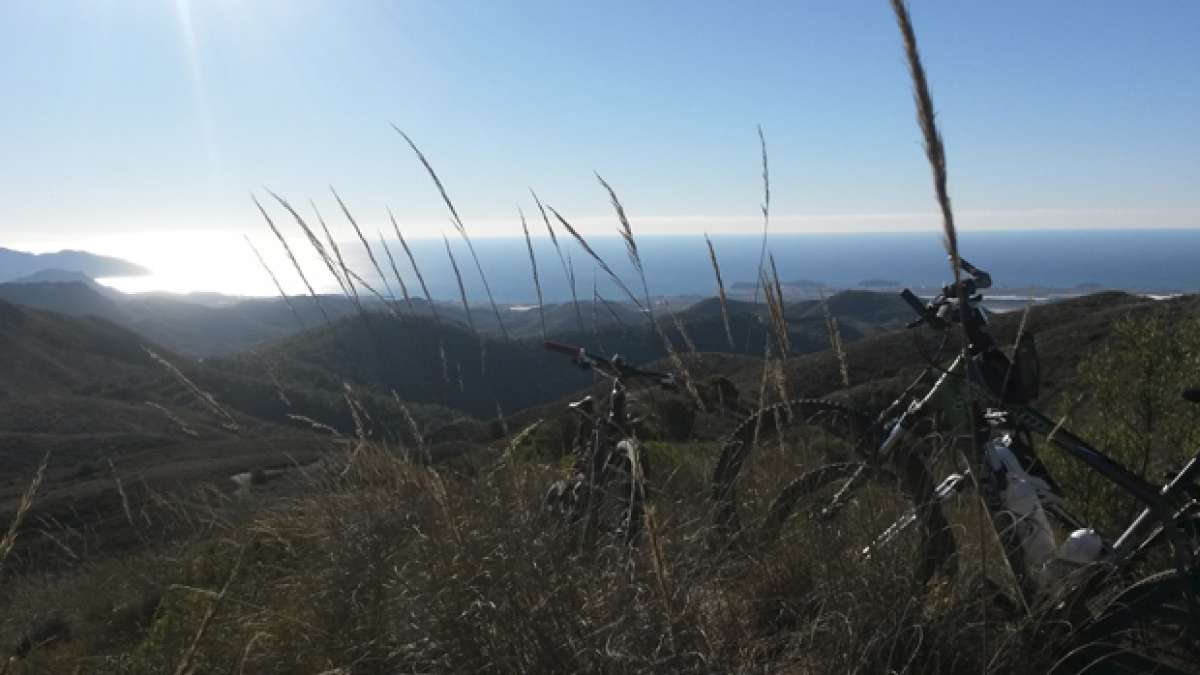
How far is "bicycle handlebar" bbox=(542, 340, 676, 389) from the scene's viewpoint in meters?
2.96

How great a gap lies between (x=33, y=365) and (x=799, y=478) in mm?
A: 85344

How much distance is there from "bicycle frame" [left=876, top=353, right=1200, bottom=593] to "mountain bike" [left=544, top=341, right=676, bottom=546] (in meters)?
0.78

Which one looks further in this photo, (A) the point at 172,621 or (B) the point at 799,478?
(A) the point at 172,621

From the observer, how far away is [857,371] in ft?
110

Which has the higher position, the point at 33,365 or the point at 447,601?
the point at 447,601

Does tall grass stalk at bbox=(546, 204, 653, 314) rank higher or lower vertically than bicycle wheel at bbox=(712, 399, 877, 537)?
higher

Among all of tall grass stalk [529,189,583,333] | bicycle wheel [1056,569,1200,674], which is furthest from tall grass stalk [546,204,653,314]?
bicycle wheel [1056,569,1200,674]

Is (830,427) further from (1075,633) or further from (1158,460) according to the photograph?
(1158,460)

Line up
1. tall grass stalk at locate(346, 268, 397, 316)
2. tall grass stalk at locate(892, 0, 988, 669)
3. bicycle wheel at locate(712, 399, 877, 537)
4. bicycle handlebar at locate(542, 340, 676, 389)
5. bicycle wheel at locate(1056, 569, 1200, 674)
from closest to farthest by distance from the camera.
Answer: tall grass stalk at locate(892, 0, 988, 669) → bicycle wheel at locate(1056, 569, 1200, 674) → bicycle wheel at locate(712, 399, 877, 537) → tall grass stalk at locate(346, 268, 397, 316) → bicycle handlebar at locate(542, 340, 676, 389)

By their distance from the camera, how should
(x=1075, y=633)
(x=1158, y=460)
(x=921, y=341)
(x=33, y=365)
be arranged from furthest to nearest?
(x=33, y=365) → (x=1158, y=460) → (x=921, y=341) → (x=1075, y=633)

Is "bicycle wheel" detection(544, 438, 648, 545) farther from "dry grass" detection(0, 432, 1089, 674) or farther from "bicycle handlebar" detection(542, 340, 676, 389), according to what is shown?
"bicycle handlebar" detection(542, 340, 676, 389)

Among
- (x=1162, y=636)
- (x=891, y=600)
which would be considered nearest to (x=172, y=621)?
(x=891, y=600)

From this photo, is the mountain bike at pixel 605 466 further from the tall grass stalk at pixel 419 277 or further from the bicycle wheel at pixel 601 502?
the tall grass stalk at pixel 419 277

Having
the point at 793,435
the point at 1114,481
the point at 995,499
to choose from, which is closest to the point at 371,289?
the point at 793,435
